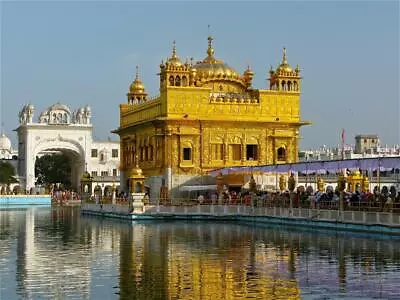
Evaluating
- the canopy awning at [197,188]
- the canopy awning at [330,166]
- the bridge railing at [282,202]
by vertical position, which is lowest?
the bridge railing at [282,202]

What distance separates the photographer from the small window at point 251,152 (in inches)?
1596

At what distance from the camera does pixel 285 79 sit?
41.9 metres

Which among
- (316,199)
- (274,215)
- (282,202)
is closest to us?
(316,199)

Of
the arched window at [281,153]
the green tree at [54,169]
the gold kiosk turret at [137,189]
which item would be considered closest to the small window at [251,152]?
the arched window at [281,153]

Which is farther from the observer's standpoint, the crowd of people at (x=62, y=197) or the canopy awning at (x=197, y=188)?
the crowd of people at (x=62, y=197)

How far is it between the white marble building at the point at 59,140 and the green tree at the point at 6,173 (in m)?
0.83

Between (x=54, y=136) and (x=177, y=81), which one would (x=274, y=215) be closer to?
(x=177, y=81)

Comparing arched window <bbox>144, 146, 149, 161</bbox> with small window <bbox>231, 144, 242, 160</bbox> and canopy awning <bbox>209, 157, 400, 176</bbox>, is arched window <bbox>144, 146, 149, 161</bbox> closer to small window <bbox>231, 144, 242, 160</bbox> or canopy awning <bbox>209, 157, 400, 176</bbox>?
small window <bbox>231, 144, 242, 160</bbox>

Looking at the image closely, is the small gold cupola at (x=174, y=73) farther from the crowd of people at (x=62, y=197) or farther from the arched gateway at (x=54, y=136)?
the arched gateway at (x=54, y=136)

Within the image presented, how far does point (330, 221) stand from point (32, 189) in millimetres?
46367

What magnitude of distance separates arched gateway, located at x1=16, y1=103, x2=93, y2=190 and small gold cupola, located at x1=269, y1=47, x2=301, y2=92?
3373 centimetres

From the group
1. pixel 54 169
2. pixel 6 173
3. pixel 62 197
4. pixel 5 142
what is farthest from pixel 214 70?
pixel 5 142

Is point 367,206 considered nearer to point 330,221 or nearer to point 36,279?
point 330,221

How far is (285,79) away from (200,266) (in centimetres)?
2745
